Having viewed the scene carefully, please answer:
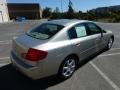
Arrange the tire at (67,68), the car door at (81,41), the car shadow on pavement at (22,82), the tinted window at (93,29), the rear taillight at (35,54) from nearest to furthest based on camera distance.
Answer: the rear taillight at (35,54) → the car shadow on pavement at (22,82) → the tire at (67,68) → the car door at (81,41) → the tinted window at (93,29)

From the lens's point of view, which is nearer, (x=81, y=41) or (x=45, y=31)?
(x=45, y=31)

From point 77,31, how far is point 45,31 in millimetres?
981

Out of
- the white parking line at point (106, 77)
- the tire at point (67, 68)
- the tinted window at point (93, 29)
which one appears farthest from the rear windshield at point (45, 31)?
the white parking line at point (106, 77)

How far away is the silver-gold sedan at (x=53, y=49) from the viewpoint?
3.86 metres

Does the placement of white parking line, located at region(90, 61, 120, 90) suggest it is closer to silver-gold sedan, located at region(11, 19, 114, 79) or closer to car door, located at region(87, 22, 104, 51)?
silver-gold sedan, located at region(11, 19, 114, 79)

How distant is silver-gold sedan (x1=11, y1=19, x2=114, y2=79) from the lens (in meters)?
3.86

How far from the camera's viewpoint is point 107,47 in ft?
24.2

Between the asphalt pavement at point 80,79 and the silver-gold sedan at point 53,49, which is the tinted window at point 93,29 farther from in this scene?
the asphalt pavement at point 80,79

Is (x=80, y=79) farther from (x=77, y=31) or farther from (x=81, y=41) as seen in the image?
(x=77, y=31)

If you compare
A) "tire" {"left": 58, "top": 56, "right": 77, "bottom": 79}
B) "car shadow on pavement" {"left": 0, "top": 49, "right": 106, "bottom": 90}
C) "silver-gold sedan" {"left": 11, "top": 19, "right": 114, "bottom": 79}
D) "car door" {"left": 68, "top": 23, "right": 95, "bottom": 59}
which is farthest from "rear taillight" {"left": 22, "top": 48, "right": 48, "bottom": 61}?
"car door" {"left": 68, "top": 23, "right": 95, "bottom": 59}

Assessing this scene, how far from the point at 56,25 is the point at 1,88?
2.32 meters

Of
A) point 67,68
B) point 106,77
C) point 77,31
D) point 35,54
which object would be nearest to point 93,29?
point 77,31

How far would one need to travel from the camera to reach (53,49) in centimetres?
404

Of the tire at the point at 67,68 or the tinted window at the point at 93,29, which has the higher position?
the tinted window at the point at 93,29
